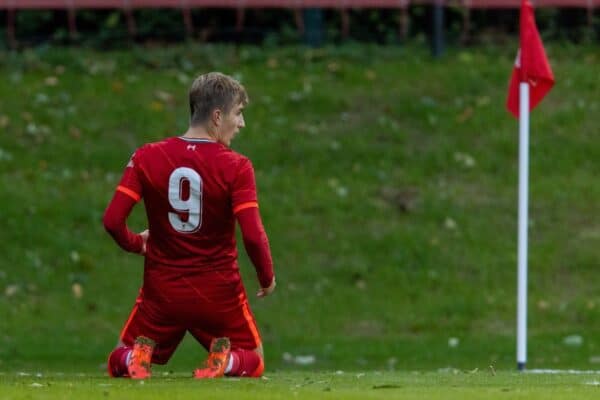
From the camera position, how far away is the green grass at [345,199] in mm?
14562

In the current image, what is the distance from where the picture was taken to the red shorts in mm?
7984

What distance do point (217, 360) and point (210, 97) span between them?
4.34 ft

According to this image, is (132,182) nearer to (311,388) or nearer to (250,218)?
(250,218)

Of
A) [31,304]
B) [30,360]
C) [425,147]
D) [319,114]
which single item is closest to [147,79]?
[319,114]

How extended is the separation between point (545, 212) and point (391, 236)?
71.4 inches

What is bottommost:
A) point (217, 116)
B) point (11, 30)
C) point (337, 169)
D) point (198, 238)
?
point (337, 169)

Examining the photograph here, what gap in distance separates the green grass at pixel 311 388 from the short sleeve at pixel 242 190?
0.86 m

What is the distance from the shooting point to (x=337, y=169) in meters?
17.4

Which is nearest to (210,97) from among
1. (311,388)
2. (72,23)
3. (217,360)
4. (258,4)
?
(217,360)

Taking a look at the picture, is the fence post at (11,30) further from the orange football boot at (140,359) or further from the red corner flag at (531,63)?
the orange football boot at (140,359)

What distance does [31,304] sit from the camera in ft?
49.3

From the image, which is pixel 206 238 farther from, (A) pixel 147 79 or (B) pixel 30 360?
(A) pixel 147 79

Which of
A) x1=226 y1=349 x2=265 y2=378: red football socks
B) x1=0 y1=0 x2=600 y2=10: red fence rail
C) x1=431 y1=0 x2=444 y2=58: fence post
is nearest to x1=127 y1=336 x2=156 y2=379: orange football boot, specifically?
x1=226 y1=349 x2=265 y2=378: red football socks

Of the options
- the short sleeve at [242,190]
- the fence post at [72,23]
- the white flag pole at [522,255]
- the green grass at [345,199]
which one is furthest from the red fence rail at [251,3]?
the short sleeve at [242,190]
